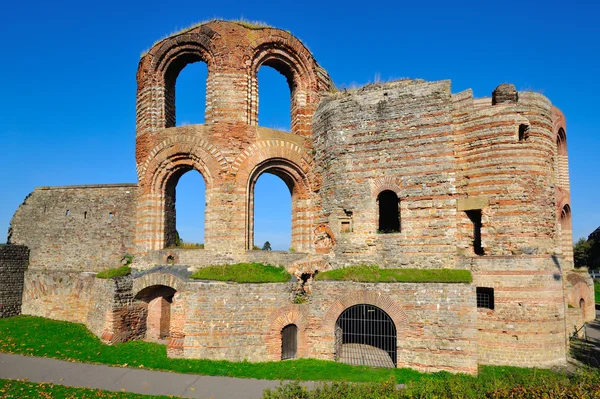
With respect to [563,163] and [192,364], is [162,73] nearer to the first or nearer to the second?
[192,364]

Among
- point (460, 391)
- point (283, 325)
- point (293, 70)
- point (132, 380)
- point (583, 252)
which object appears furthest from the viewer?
point (583, 252)

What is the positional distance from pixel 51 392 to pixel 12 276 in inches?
470

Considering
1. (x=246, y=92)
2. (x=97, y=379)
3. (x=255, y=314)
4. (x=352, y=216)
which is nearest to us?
(x=97, y=379)

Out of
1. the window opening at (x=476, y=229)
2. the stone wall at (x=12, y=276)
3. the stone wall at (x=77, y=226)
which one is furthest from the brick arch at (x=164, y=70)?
the window opening at (x=476, y=229)

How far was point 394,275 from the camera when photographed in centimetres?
1213

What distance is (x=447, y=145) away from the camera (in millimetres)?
12789

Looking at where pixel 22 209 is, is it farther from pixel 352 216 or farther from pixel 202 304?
pixel 352 216

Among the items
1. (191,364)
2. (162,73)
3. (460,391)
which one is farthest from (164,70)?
(460,391)

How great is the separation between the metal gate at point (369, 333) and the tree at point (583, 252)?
3357 cm

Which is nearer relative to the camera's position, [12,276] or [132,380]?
[132,380]

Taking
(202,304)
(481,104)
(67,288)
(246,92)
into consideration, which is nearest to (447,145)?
(481,104)

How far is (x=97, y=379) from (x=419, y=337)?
28.8 ft

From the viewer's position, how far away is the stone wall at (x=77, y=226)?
17219mm

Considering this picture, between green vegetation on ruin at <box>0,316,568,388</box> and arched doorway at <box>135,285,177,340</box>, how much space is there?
709mm
